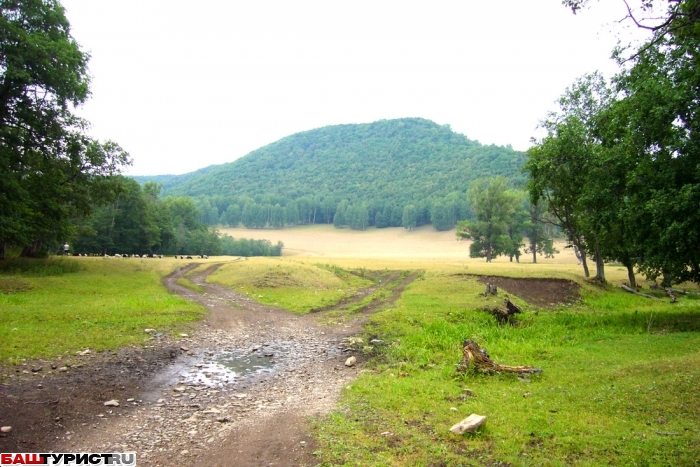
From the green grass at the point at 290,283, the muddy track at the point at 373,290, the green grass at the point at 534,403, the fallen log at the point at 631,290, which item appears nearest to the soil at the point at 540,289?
the fallen log at the point at 631,290

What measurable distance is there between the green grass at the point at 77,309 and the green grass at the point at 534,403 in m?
9.38

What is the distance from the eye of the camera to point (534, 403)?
30.0 feet

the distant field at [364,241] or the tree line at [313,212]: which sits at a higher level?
the tree line at [313,212]

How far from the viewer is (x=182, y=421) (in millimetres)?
8594

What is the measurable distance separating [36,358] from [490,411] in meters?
12.4

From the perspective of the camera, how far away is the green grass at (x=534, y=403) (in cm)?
686

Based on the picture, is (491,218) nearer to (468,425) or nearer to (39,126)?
(39,126)

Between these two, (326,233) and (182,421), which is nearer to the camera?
(182,421)

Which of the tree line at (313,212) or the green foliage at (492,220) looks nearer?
the green foliage at (492,220)

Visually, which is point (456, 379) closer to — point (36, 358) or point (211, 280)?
point (36, 358)

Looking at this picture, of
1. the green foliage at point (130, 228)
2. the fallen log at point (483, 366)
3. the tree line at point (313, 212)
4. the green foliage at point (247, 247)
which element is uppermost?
the tree line at point (313, 212)

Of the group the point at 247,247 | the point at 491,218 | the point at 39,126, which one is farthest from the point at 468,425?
the point at 247,247

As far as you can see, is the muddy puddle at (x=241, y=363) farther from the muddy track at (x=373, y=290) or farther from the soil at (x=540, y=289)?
the soil at (x=540, y=289)

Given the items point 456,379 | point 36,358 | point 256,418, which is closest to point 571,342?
point 456,379
